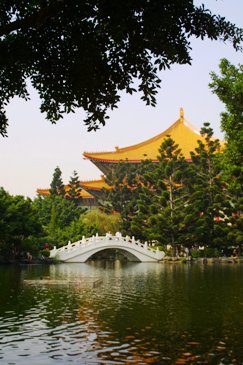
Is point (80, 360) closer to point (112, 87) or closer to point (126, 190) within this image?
point (112, 87)

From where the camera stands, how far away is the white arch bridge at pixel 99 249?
42.7 meters

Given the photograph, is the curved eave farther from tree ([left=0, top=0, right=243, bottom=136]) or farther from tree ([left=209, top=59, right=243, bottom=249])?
tree ([left=0, top=0, right=243, bottom=136])

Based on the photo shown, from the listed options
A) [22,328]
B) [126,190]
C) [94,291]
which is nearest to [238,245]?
[126,190]

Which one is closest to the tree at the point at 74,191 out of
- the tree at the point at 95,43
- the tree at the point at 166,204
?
the tree at the point at 166,204

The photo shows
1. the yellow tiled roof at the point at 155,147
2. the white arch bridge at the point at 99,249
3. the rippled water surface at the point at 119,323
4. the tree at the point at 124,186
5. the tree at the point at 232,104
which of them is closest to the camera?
the rippled water surface at the point at 119,323

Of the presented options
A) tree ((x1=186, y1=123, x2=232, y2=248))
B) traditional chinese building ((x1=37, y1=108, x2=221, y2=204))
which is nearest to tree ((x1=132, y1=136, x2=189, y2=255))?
tree ((x1=186, y1=123, x2=232, y2=248))

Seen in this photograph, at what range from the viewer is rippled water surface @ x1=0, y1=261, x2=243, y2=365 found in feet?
33.1

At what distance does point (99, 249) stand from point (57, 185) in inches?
813

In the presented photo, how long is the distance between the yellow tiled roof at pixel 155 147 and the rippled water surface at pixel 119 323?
3930 centimetres

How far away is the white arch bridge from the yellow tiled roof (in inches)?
701

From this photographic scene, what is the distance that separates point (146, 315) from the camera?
49.1ft

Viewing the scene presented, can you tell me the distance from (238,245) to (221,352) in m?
33.2

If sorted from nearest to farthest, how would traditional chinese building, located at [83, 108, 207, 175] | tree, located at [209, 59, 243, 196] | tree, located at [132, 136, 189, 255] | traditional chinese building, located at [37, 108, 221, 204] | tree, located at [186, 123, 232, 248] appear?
tree, located at [209, 59, 243, 196] → tree, located at [186, 123, 232, 248] → tree, located at [132, 136, 189, 255] → traditional chinese building, located at [37, 108, 221, 204] → traditional chinese building, located at [83, 108, 207, 175]

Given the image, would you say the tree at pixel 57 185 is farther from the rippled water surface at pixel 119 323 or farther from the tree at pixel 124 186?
the rippled water surface at pixel 119 323
